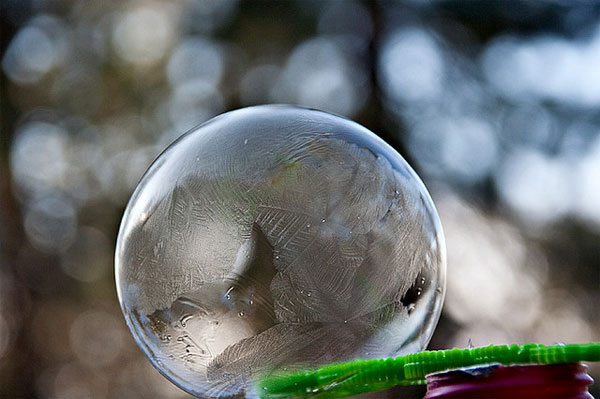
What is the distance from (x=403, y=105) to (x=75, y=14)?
9.77 feet

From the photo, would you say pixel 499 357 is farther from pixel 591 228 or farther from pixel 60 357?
pixel 60 357

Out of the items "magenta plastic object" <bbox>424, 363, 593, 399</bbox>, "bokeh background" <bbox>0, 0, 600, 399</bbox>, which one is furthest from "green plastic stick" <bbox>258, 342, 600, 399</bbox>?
"bokeh background" <bbox>0, 0, 600, 399</bbox>

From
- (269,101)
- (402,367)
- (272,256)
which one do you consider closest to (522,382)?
(402,367)

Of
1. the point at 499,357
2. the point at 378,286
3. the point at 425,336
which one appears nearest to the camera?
the point at 499,357

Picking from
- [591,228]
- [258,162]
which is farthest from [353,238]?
[591,228]

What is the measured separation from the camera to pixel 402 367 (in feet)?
3.18

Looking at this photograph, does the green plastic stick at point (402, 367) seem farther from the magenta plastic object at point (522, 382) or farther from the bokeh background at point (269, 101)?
the bokeh background at point (269, 101)

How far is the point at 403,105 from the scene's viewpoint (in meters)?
5.80

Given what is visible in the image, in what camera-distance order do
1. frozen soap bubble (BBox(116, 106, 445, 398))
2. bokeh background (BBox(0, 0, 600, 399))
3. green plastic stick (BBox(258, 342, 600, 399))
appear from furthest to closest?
bokeh background (BBox(0, 0, 600, 399))
frozen soap bubble (BBox(116, 106, 445, 398))
green plastic stick (BBox(258, 342, 600, 399))

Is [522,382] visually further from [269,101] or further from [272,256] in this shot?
[269,101]

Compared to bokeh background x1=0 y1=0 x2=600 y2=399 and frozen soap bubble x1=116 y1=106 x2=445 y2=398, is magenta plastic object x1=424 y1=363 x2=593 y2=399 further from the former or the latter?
bokeh background x1=0 y1=0 x2=600 y2=399

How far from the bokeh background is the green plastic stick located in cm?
455

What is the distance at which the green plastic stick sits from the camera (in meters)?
0.91

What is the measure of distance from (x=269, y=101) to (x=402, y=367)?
17.1ft
